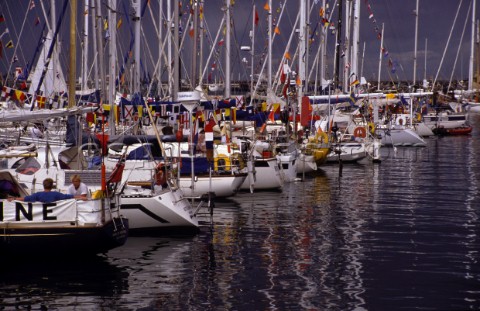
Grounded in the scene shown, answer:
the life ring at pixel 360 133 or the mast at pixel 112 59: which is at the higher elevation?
the mast at pixel 112 59

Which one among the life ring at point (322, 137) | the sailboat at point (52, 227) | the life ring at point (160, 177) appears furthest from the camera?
the life ring at point (322, 137)

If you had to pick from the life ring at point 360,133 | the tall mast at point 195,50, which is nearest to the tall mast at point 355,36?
the life ring at point 360,133

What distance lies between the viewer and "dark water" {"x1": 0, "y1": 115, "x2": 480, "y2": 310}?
1820 centimetres

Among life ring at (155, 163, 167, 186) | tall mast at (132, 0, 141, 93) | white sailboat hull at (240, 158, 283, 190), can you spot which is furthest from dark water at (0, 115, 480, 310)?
tall mast at (132, 0, 141, 93)

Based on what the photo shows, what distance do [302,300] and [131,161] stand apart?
1303 cm

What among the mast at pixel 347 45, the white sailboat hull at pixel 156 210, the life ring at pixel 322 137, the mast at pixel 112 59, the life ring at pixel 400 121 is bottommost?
the white sailboat hull at pixel 156 210

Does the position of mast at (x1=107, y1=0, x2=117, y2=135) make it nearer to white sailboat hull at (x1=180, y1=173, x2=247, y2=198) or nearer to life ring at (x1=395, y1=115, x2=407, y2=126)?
white sailboat hull at (x1=180, y1=173, x2=247, y2=198)

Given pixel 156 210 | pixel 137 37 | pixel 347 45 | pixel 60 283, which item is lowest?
pixel 60 283

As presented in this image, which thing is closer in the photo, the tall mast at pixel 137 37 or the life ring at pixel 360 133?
the tall mast at pixel 137 37

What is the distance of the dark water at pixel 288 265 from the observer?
717 inches

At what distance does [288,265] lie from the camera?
21594 millimetres

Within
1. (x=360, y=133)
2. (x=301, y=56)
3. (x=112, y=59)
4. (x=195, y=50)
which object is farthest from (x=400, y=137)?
(x=112, y=59)

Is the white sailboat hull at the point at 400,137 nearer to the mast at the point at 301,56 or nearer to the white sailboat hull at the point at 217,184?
the mast at the point at 301,56

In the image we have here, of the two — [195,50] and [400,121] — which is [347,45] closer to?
[400,121]
